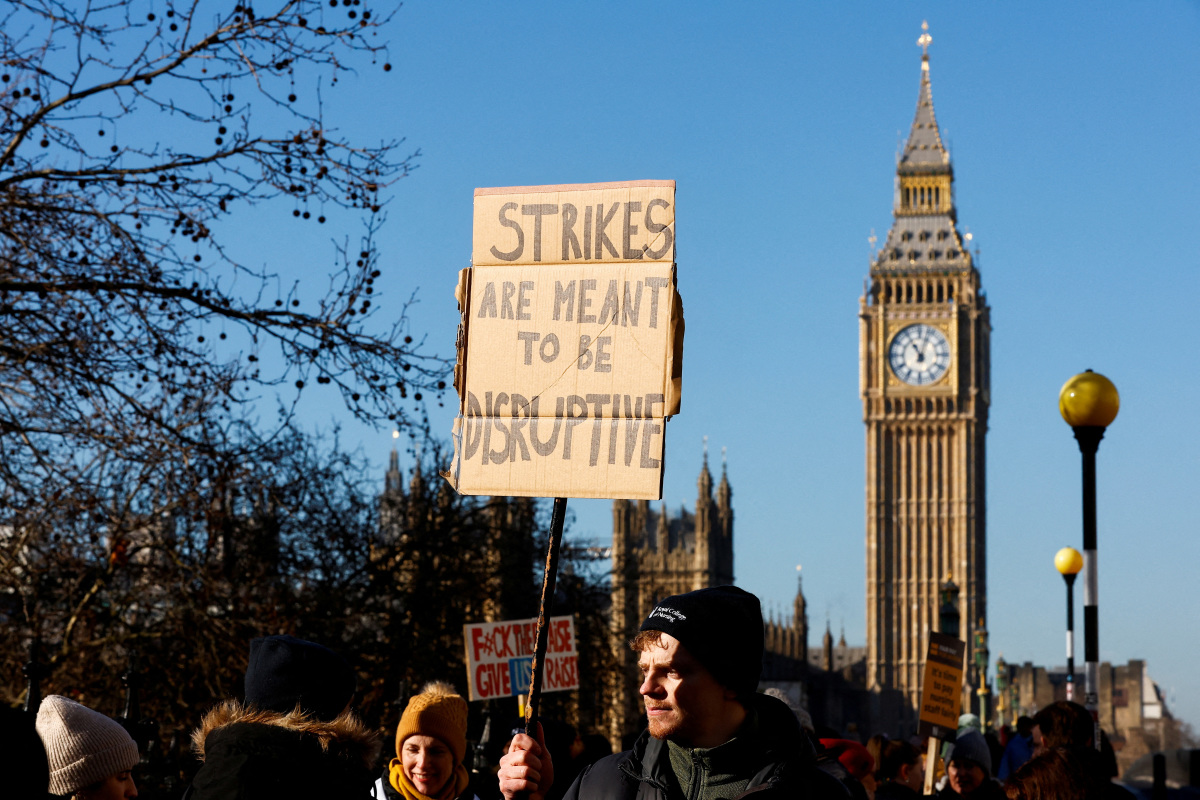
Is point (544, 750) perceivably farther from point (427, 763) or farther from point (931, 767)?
point (931, 767)

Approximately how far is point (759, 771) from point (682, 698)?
23cm

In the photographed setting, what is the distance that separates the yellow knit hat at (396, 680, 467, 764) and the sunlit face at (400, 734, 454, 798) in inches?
0.8

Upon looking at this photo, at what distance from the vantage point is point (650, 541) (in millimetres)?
89000

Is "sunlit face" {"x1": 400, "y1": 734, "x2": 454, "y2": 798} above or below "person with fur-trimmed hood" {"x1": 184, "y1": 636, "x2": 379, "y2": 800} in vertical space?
below

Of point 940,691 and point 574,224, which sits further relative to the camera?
point 940,691

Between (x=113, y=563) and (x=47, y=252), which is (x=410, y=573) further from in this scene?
(x=47, y=252)

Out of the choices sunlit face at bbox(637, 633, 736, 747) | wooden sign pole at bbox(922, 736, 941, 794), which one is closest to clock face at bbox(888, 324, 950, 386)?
wooden sign pole at bbox(922, 736, 941, 794)

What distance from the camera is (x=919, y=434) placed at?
9406 centimetres

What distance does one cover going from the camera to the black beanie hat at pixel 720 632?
3.41m

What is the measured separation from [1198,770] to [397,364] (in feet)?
21.2

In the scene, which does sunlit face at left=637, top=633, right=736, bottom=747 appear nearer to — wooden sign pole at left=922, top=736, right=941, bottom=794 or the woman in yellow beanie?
the woman in yellow beanie

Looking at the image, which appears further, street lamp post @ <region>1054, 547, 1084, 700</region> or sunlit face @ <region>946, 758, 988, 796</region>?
street lamp post @ <region>1054, 547, 1084, 700</region>

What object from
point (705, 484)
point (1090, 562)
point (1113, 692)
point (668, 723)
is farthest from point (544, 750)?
point (1113, 692)

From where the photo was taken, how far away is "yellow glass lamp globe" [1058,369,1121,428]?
8.41 m
